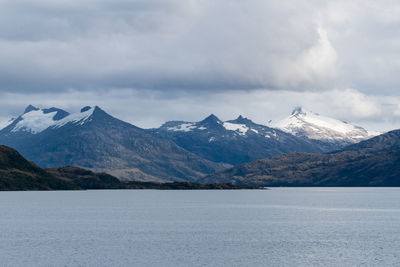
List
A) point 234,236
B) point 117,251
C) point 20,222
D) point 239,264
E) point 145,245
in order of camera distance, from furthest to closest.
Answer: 1. point 20,222
2. point 234,236
3. point 145,245
4. point 117,251
5. point 239,264

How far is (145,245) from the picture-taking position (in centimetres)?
12412

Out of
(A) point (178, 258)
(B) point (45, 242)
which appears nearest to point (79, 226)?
(B) point (45, 242)

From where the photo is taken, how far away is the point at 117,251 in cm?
11438

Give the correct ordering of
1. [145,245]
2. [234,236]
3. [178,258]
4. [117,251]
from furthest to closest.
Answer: [234,236] → [145,245] → [117,251] → [178,258]

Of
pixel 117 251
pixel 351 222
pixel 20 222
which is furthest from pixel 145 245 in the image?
pixel 351 222

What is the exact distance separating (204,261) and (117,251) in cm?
2107

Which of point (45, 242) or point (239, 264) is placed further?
point (45, 242)

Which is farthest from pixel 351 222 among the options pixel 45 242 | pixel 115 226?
pixel 45 242

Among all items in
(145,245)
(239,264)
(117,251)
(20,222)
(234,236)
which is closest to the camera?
(239,264)

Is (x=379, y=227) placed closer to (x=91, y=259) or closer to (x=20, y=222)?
(x=91, y=259)

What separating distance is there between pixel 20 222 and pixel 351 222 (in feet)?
358

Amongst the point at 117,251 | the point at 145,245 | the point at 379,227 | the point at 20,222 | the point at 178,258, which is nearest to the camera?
the point at 178,258

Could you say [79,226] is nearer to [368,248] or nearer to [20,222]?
[20,222]

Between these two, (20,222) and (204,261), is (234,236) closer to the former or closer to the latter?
(204,261)
